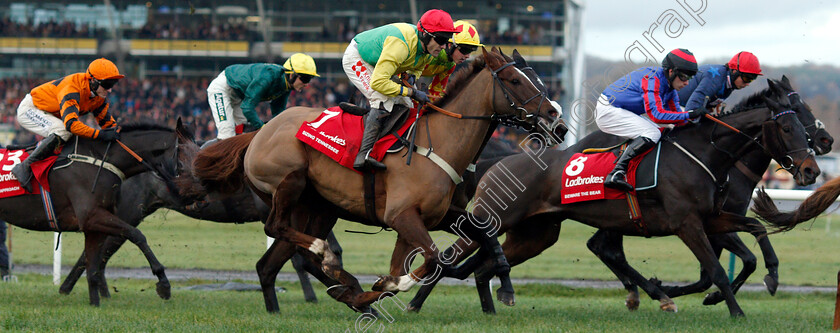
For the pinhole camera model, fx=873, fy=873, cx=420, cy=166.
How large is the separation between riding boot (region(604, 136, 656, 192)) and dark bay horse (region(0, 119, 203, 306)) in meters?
3.40

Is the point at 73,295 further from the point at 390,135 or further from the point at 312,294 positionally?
the point at 390,135

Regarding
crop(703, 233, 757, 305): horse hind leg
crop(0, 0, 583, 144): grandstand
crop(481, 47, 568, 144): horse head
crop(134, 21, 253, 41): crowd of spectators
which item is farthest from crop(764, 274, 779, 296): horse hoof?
crop(134, 21, 253, 41): crowd of spectators

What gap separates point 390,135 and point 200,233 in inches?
419

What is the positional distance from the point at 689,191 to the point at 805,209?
84 cm

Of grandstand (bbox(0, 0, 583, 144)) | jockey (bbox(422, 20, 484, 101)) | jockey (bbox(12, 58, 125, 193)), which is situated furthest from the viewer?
grandstand (bbox(0, 0, 583, 144))

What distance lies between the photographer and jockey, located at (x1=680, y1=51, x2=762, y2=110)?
739cm

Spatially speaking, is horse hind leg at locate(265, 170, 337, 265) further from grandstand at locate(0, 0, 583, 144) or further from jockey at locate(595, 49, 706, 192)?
grandstand at locate(0, 0, 583, 144)

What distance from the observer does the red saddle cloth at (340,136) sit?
18.8 feet

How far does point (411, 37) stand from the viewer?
577cm

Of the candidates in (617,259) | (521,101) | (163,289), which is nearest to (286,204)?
(521,101)

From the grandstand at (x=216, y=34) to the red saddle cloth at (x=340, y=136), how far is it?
2384 centimetres

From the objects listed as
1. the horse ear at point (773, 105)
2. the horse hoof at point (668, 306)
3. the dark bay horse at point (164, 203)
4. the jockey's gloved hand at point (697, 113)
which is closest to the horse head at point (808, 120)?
the horse ear at point (773, 105)

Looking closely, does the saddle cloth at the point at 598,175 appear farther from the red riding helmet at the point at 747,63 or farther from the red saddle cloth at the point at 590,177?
the red riding helmet at the point at 747,63

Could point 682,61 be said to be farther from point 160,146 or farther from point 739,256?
point 160,146
